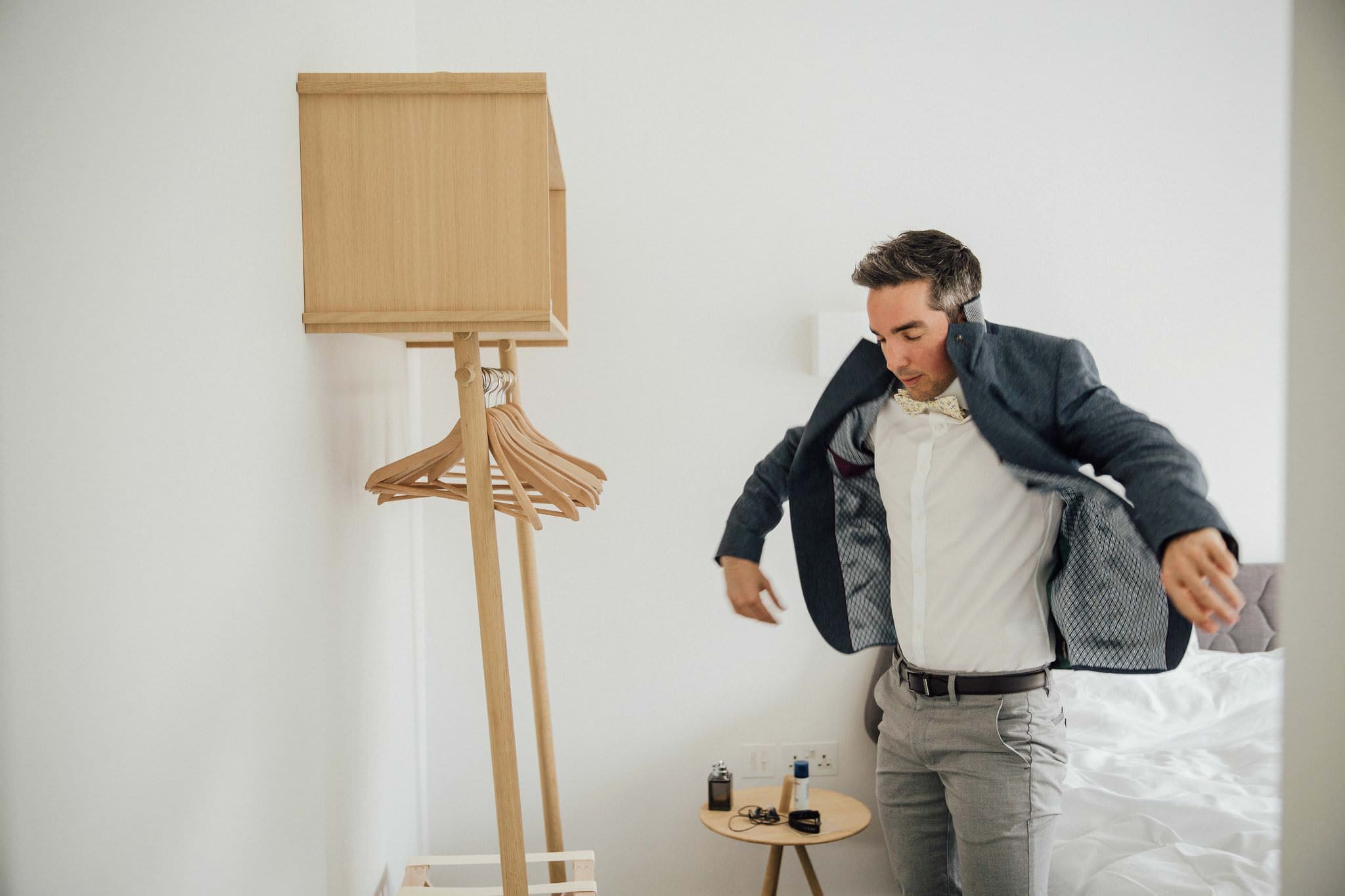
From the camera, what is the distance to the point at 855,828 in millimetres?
2256

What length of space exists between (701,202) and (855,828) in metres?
1.76

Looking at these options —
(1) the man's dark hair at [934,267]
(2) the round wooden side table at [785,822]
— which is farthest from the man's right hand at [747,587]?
(2) the round wooden side table at [785,822]

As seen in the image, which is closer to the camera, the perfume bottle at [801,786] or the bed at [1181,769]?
the bed at [1181,769]

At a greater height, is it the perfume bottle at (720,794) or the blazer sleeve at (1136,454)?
the blazer sleeve at (1136,454)

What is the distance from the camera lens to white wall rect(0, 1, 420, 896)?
77cm

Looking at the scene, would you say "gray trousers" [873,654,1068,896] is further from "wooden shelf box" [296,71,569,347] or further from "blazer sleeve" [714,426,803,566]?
"wooden shelf box" [296,71,569,347]

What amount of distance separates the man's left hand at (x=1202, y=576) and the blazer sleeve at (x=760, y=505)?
78 cm

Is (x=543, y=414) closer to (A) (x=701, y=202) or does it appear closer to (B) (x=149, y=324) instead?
(A) (x=701, y=202)

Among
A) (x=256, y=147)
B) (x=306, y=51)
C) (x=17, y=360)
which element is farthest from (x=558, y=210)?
(x=17, y=360)

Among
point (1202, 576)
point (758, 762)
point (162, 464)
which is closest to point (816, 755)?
point (758, 762)

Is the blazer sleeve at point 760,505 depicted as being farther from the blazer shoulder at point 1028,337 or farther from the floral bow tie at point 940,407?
the blazer shoulder at point 1028,337

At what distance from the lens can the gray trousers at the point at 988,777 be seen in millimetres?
1415

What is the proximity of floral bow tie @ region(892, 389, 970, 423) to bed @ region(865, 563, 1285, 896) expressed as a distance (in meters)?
0.65

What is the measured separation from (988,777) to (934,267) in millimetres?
832
